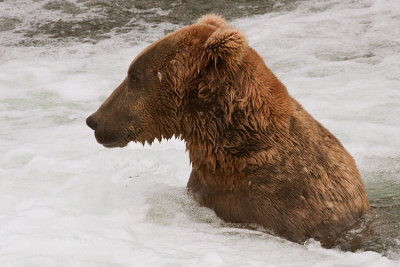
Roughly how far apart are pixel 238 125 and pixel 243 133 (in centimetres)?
6

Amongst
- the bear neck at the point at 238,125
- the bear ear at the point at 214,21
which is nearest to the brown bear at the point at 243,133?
the bear neck at the point at 238,125

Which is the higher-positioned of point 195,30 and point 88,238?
point 195,30

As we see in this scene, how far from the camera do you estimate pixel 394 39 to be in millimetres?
10078

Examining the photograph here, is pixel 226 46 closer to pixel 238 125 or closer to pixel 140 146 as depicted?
pixel 238 125

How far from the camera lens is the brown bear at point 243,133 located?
443 cm

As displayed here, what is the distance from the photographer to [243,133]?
448 centimetres

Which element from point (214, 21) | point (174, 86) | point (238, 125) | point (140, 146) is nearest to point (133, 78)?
point (174, 86)

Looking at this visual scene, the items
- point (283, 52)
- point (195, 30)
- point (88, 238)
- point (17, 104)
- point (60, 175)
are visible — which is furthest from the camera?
point (283, 52)

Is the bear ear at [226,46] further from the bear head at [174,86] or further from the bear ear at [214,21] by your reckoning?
the bear ear at [214,21]

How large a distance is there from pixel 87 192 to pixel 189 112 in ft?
4.19

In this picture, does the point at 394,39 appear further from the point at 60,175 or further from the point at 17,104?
the point at 60,175

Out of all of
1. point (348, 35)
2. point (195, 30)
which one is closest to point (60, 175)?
point (195, 30)

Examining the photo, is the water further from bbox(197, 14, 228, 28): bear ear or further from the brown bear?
bbox(197, 14, 228, 28): bear ear

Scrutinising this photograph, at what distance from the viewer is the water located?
4.38 meters
